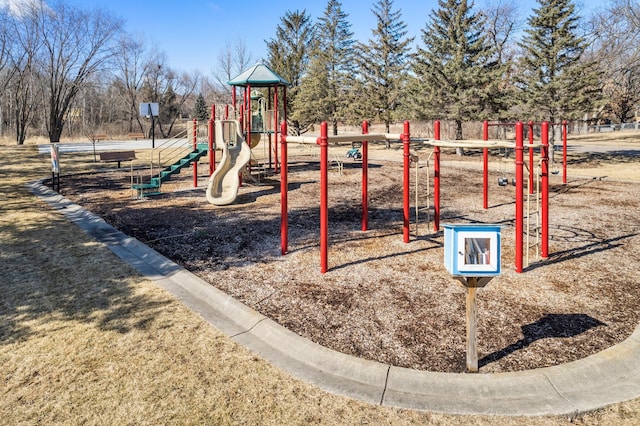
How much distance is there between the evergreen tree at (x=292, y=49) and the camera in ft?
126

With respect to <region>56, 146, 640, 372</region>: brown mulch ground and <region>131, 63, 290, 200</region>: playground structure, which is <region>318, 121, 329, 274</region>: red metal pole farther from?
<region>131, 63, 290, 200</region>: playground structure

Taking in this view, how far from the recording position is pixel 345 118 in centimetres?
3266

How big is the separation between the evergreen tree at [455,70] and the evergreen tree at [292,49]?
14.7 metres

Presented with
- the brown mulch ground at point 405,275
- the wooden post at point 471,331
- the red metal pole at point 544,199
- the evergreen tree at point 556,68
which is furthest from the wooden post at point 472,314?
→ the evergreen tree at point 556,68

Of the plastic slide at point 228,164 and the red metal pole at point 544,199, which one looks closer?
the red metal pole at point 544,199

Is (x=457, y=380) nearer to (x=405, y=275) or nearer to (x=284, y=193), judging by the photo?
(x=405, y=275)

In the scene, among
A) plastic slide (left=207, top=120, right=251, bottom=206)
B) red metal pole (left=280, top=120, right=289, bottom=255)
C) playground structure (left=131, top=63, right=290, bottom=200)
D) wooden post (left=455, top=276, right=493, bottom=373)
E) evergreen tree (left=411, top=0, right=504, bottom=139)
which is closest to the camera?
wooden post (left=455, top=276, right=493, bottom=373)

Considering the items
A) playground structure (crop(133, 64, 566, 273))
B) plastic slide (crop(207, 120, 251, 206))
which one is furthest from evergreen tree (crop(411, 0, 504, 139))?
plastic slide (crop(207, 120, 251, 206))

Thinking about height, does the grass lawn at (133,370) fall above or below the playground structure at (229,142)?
below

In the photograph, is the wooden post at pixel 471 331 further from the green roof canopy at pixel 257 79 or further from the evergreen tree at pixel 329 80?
the evergreen tree at pixel 329 80

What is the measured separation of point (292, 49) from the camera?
129 feet

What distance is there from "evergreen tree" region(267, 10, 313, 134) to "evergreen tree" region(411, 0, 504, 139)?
14661 millimetres

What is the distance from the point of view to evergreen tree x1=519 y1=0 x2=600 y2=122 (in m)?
20.3

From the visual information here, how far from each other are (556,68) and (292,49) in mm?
24249
